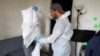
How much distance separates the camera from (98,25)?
3197mm

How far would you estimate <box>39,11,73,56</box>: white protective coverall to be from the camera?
2.29 m

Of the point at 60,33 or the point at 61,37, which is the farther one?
the point at 61,37

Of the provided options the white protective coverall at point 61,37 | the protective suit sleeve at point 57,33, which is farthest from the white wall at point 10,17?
the protective suit sleeve at point 57,33

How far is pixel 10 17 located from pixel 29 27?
83 centimetres

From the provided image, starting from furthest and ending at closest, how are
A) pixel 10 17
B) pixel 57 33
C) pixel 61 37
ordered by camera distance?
pixel 10 17
pixel 61 37
pixel 57 33

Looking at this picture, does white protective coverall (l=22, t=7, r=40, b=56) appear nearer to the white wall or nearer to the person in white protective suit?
the person in white protective suit

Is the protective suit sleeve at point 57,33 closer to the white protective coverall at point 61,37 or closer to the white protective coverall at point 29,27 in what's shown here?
the white protective coverall at point 61,37

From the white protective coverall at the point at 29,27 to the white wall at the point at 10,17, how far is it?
2.17 feet

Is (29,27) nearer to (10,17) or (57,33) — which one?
(57,33)

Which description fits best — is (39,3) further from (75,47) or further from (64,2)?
(75,47)

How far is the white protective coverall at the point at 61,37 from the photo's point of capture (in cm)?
229

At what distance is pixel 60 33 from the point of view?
2301mm

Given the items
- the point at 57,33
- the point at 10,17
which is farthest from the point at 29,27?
the point at 10,17

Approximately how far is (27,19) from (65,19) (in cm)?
60
